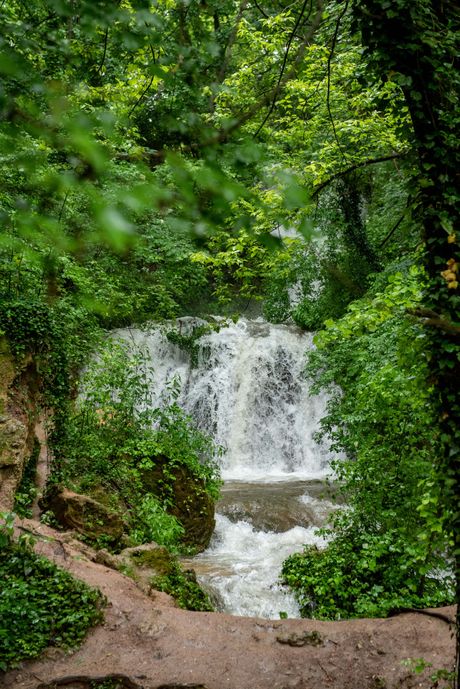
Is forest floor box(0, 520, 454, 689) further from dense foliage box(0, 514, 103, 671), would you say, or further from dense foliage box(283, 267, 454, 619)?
dense foliage box(283, 267, 454, 619)

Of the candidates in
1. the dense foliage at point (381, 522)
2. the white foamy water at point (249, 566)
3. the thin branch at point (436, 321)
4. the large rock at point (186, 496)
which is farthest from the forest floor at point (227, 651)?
the large rock at point (186, 496)

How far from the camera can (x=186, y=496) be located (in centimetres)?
915

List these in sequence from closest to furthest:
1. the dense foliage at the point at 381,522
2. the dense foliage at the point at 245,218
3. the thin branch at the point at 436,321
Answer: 1. the dense foliage at the point at 245,218
2. the thin branch at the point at 436,321
3. the dense foliage at the point at 381,522

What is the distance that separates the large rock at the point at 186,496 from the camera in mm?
8930

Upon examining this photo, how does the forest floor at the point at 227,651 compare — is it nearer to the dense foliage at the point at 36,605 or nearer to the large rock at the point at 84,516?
the dense foliage at the point at 36,605

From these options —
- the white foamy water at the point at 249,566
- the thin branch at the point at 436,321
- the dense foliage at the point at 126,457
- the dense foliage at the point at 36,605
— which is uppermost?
the thin branch at the point at 436,321

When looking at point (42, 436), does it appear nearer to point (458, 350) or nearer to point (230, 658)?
point (230, 658)

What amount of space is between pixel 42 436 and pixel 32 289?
7.72 ft

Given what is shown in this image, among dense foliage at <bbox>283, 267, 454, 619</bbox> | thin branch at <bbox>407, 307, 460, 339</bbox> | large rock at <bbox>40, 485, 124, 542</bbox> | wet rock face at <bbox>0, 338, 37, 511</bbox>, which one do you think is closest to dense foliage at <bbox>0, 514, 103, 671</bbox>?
wet rock face at <bbox>0, 338, 37, 511</bbox>

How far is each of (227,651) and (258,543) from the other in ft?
13.3

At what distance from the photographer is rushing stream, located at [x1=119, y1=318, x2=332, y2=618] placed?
9367mm

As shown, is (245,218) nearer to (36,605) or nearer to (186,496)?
(36,605)

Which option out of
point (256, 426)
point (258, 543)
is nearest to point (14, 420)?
point (258, 543)

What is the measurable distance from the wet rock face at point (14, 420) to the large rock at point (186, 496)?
2.27 meters
